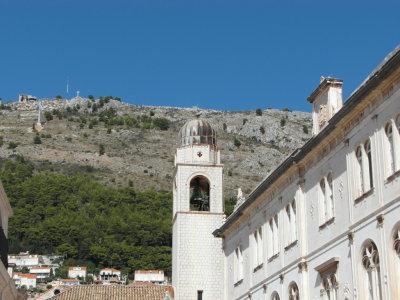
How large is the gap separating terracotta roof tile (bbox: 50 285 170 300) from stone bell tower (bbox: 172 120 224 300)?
6.23m

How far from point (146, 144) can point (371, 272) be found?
518 ft

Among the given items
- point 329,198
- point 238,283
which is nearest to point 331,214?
point 329,198

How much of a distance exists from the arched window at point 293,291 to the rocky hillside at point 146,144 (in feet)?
379

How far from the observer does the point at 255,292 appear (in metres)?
36.1

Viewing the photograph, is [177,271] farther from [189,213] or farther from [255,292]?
[255,292]

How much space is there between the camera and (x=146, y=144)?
181m

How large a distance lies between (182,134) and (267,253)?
16166mm

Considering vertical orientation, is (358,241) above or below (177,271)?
below

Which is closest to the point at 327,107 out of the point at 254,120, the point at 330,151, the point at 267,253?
the point at 330,151

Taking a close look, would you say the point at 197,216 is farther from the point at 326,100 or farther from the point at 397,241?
the point at 397,241

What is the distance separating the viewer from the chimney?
28312 mm

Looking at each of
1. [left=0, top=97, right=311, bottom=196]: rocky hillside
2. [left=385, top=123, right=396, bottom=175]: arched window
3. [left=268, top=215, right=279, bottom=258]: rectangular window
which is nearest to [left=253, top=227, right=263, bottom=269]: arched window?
[left=268, top=215, right=279, bottom=258]: rectangular window

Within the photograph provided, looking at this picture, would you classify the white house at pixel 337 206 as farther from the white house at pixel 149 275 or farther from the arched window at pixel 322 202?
the white house at pixel 149 275

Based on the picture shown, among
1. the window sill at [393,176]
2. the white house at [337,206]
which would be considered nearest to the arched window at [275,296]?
the white house at [337,206]
